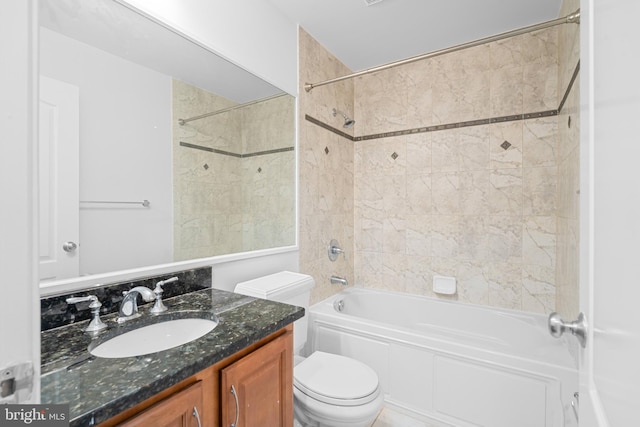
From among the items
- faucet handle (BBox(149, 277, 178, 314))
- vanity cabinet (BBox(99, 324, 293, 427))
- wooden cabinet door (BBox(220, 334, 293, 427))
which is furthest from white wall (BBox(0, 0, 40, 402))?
faucet handle (BBox(149, 277, 178, 314))

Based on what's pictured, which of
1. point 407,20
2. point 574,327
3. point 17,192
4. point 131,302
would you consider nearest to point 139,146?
point 131,302

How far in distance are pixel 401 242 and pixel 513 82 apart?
1550mm

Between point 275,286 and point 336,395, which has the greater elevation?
point 275,286

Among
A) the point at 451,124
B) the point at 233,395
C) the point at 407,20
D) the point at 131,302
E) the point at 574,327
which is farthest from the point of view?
the point at 451,124

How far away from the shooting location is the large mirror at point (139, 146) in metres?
1.05


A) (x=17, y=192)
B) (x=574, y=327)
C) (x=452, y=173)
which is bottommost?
(x=574, y=327)

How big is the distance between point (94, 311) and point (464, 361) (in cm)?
185

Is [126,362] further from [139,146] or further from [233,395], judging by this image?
[139,146]

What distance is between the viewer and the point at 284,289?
5.35 feet

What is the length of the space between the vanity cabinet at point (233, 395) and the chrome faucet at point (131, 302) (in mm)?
466

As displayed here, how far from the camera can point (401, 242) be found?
2.71 meters

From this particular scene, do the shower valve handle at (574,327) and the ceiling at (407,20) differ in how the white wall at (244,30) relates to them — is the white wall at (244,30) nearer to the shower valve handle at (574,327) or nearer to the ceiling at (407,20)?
the ceiling at (407,20)

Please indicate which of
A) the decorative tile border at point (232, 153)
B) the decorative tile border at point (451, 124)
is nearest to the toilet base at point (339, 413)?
the decorative tile border at point (232, 153)

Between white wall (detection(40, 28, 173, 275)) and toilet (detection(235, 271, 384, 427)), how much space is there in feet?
1.86
